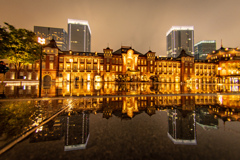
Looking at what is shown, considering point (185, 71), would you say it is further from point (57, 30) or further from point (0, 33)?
point (57, 30)

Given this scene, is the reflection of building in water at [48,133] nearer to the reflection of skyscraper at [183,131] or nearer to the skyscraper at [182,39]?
the reflection of skyscraper at [183,131]

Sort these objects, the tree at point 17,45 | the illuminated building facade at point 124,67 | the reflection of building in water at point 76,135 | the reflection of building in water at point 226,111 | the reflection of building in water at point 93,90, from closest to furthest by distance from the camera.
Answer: the reflection of building in water at point 76,135
the reflection of building in water at point 226,111
the reflection of building in water at point 93,90
the tree at point 17,45
the illuminated building facade at point 124,67

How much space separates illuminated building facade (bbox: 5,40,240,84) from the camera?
143 ft

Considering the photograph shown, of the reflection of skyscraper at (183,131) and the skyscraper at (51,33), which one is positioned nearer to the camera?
the reflection of skyscraper at (183,131)

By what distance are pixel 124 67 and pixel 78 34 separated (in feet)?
392

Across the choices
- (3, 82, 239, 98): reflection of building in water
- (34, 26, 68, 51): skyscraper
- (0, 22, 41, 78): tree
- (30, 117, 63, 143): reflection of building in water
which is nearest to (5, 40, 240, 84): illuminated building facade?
(0, 22, 41, 78): tree

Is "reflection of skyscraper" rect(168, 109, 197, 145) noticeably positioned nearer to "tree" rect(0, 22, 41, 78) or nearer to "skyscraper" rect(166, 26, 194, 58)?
"tree" rect(0, 22, 41, 78)

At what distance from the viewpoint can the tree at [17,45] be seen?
768 inches

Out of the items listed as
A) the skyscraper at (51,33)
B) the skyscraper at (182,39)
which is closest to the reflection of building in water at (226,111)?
the skyscraper at (51,33)

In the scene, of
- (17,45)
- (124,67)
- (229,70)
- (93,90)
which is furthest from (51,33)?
(229,70)

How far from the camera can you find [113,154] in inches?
75.3

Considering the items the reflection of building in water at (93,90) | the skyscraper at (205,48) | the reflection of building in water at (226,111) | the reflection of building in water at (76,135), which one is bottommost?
the reflection of building in water at (76,135)

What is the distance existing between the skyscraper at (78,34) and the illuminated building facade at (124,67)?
105 m

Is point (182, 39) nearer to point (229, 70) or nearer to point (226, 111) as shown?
point (229, 70)
